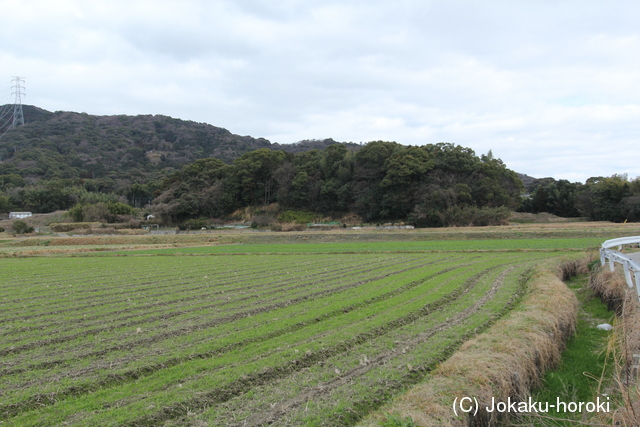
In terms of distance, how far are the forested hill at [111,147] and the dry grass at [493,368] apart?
11683 centimetres

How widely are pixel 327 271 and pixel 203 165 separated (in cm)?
7498

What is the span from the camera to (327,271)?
61.3 ft

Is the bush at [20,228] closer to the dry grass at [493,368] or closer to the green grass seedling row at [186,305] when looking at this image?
the green grass seedling row at [186,305]

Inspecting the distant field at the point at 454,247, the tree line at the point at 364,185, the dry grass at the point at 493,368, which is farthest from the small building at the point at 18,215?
the dry grass at the point at 493,368

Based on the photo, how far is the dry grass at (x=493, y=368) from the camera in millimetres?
4613

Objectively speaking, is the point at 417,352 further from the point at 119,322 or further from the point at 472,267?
the point at 472,267

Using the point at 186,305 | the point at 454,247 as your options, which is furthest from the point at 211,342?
the point at 454,247

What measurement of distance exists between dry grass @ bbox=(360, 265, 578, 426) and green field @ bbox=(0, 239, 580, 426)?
439 millimetres

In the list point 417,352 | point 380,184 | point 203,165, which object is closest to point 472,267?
point 417,352

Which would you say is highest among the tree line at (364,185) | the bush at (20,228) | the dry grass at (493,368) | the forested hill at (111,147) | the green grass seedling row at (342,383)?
the forested hill at (111,147)

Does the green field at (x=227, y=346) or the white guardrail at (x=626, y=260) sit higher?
the white guardrail at (x=626, y=260)

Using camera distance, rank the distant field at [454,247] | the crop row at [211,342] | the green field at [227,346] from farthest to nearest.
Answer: the distant field at [454,247] → the crop row at [211,342] → the green field at [227,346]

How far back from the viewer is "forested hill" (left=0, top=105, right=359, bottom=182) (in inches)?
5285

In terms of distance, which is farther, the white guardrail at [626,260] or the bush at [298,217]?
the bush at [298,217]
